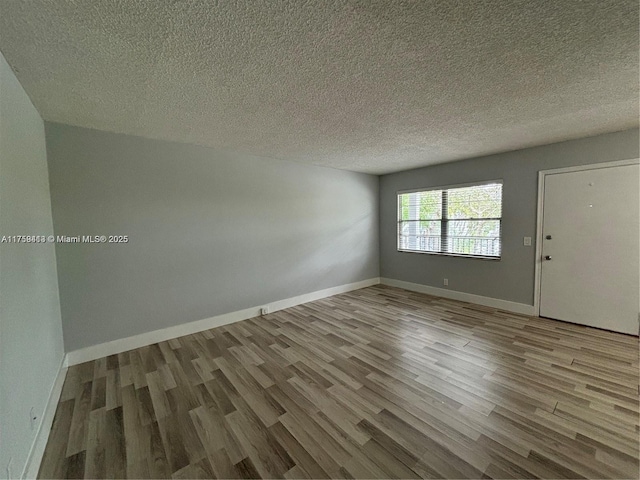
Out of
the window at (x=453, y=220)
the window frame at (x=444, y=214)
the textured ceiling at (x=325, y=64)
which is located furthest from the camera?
the window at (x=453, y=220)

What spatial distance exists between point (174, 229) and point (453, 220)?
4.54 meters

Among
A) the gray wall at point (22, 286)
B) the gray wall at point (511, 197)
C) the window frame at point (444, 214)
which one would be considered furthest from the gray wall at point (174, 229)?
the gray wall at point (511, 197)

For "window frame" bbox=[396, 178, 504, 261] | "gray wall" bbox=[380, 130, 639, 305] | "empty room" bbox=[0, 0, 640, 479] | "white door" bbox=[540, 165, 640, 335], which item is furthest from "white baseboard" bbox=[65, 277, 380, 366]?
"white door" bbox=[540, 165, 640, 335]

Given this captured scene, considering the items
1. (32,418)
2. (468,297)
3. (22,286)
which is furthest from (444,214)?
(32,418)

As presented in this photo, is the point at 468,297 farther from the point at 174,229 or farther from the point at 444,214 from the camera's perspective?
the point at 174,229

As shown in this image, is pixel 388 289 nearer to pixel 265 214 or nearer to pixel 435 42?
pixel 265 214

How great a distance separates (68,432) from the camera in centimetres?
174

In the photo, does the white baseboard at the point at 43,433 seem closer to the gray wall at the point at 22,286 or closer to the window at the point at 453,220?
the gray wall at the point at 22,286

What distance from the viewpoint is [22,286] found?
154cm

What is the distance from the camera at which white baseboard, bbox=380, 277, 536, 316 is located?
3762 mm

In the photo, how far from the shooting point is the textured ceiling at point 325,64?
1.24m

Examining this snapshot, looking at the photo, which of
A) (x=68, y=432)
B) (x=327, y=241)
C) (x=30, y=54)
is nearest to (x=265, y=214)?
(x=327, y=241)

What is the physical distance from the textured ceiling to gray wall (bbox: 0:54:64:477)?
1.18 ft

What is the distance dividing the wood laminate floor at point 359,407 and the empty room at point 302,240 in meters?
0.02
